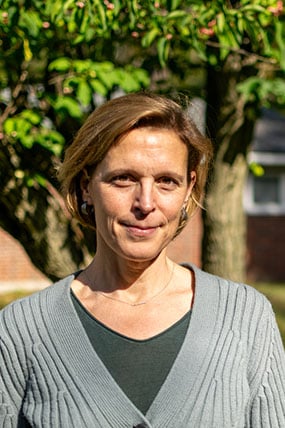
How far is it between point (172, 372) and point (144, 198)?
1.45 ft

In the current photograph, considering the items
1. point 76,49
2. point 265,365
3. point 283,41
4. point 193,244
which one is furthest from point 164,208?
point 193,244

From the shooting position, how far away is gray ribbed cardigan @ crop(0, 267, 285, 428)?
7.80ft

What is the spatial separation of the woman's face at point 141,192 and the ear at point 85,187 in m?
0.09

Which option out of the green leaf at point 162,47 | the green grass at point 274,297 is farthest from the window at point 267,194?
the green leaf at point 162,47

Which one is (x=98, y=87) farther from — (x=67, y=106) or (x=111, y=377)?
(x=111, y=377)

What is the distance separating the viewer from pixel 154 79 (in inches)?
228

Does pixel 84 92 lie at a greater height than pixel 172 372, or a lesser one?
greater

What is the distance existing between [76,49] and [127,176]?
9.57 feet

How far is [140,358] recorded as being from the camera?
94.9 inches

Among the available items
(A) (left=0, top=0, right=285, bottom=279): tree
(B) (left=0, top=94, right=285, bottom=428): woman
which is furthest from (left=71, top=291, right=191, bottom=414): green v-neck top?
(A) (left=0, top=0, right=285, bottom=279): tree

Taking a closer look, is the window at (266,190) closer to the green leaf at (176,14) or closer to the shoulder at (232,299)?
the green leaf at (176,14)

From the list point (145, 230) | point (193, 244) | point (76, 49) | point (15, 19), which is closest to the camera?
point (145, 230)

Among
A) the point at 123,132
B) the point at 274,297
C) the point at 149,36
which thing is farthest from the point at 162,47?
the point at 274,297

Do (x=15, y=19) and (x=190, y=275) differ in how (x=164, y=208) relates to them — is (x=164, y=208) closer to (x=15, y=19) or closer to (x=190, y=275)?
(x=190, y=275)
